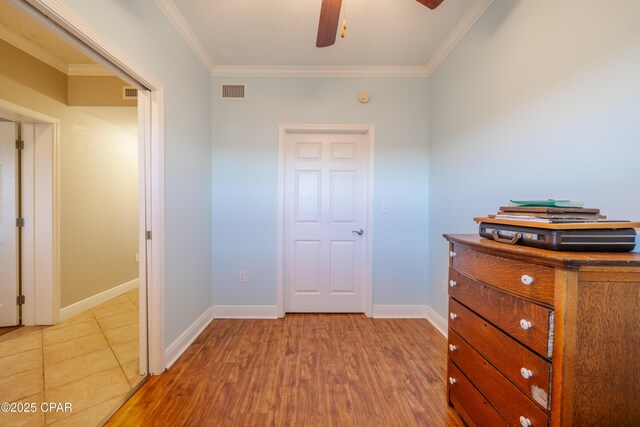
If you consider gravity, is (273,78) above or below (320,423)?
above

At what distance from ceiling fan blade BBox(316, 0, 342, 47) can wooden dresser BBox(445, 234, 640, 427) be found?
148 centimetres

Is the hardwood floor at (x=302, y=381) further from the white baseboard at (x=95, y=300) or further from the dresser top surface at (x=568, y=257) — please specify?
the white baseboard at (x=95, y=300)

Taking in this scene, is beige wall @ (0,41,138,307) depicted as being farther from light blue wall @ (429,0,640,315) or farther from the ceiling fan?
light blue wall @ (429,0,640,315)

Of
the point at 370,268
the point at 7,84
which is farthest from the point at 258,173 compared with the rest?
the point at 7,84

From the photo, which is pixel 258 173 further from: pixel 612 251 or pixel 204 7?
pixel 612 251

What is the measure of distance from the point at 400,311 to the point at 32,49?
4.34 meters

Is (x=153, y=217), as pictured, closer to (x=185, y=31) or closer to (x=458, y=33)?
(x=185, y=31)

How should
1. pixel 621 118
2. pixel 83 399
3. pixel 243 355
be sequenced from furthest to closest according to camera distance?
1. pixel 243 355
2. pixel 83 399
3. pixel 621 118

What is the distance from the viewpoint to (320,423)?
133 centimetres

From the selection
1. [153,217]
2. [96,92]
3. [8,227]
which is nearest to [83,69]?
[96,92]

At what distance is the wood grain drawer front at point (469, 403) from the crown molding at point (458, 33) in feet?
7.86

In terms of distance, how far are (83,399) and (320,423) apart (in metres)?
1.46

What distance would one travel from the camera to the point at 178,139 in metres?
1.93

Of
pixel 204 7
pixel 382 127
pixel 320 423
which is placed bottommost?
pixel 320 423
